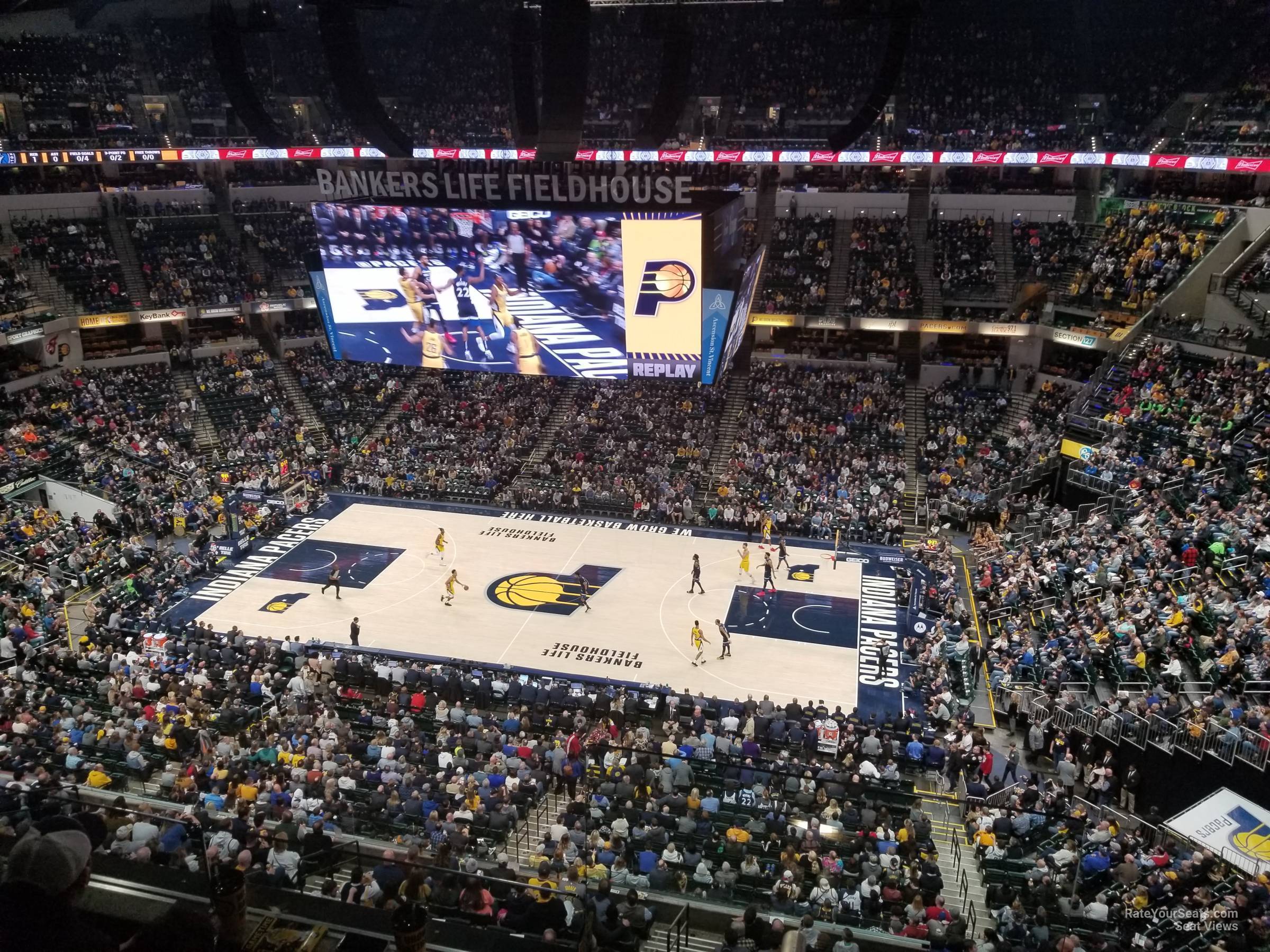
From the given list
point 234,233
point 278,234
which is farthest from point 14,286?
point 278,234

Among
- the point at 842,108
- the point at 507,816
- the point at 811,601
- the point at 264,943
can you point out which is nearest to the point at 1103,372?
the point at 811,601

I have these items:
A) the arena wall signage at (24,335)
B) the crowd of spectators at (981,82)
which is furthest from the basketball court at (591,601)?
the crowd of spectators at (981,82)

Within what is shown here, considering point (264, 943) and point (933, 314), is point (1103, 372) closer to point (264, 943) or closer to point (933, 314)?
point (933, 314)

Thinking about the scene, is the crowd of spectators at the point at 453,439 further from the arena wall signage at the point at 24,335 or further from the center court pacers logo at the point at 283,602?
the arena wall signage at the point at 24,335

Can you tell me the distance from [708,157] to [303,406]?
17.7 meters

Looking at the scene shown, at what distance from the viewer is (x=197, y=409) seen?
35656 millimetres

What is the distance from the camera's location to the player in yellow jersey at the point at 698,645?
2275cm

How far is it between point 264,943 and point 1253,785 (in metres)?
16.0

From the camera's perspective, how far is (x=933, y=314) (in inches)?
1375

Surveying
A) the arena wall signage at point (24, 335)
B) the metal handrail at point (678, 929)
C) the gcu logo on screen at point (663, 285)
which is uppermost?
the gcu logo on screen at point (663, 285)

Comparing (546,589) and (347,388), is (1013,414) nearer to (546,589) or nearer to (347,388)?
(546,589)

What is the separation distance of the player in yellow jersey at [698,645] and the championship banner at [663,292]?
21.2 feet

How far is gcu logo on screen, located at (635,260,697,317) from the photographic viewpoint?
77.9 feet

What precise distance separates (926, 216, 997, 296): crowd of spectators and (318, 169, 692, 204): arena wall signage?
15.8 metres
